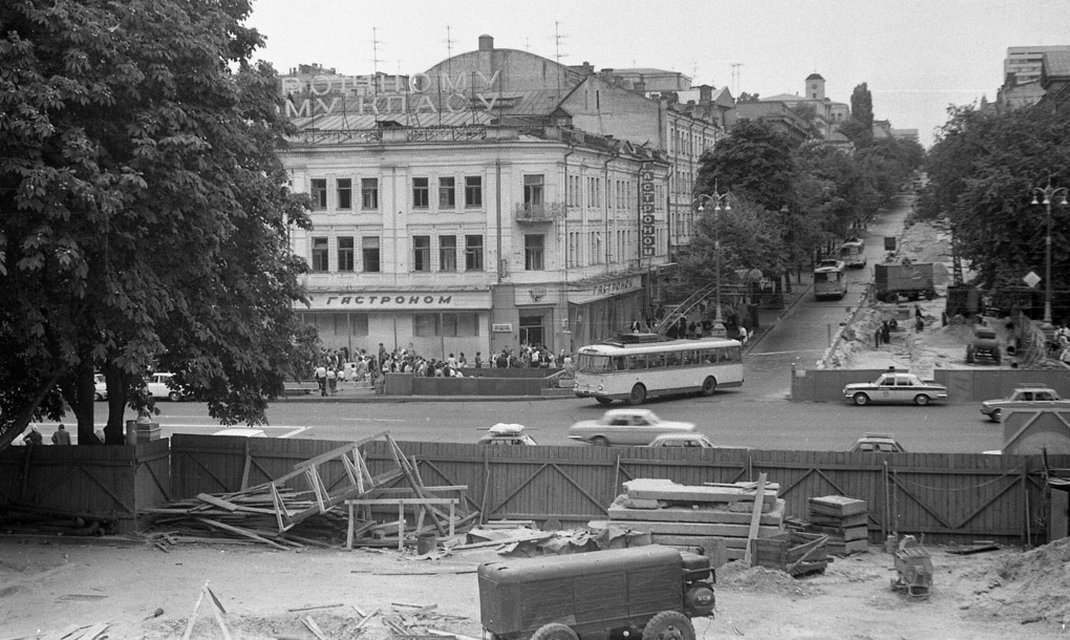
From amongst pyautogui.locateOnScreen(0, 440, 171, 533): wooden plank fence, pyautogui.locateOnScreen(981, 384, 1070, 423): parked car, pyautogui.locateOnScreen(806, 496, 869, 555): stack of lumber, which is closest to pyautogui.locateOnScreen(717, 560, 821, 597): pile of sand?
pyautogui.locateOnScreen(806, 496, 869, 555): stack of lumber

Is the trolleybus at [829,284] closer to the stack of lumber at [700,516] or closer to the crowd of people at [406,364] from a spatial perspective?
the crowd of people at [406,364]

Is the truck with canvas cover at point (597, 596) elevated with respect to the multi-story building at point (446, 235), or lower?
lower

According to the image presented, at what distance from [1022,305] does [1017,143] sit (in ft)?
→ 34.9

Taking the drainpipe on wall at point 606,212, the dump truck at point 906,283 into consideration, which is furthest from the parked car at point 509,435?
the dump truck at point 906,283

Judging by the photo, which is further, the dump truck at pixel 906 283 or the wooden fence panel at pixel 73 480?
the dump truck at pixel 906 283

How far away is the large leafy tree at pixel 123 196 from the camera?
22.0 m

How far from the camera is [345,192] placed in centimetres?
5956

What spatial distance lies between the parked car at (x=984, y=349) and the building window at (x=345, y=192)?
28974 millimetres

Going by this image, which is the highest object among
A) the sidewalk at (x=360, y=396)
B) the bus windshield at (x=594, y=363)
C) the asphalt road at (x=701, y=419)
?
the bus windshield at (x=594, y=363)

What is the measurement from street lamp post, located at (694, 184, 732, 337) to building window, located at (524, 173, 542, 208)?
8.91m

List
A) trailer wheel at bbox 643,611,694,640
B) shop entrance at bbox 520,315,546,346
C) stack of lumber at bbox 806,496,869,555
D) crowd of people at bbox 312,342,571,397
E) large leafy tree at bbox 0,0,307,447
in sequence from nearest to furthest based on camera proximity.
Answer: trailer wheel at bbox 643,611,694,640 → large leafy tree at bbox 0,0,307,447 → stack of lumber at bbox 806,496,869,555 → crowd of people at bbox 312,342,571,397 → shop entrance at bbox 520,315,546,346

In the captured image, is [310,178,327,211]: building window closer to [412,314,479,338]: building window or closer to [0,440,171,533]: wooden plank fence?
[412,314,479,338]: building window

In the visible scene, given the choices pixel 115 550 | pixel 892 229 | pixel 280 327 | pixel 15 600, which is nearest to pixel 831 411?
pixel 280 327

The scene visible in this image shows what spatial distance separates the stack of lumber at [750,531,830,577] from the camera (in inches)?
888
